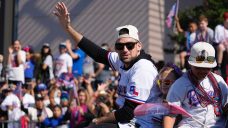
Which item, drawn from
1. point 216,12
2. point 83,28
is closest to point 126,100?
point 216,12

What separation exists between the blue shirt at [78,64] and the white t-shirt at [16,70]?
3.76 feet

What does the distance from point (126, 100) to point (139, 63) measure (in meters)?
0.38

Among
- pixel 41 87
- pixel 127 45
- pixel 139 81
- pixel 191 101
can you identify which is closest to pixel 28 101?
pixel 41 87

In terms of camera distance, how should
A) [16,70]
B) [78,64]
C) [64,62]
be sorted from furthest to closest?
[78,64] → [16,70] → [64,62]

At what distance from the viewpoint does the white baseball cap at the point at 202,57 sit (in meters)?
6.87

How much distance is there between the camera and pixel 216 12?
18.6 metres

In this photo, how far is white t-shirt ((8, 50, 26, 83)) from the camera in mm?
17188

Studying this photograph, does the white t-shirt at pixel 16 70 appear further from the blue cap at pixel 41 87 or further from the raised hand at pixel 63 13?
the raised hand at pixel 63 13

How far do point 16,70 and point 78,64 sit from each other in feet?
4.57

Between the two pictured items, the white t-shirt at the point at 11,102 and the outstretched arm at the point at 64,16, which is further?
the white t-shirt at the point at 11,102

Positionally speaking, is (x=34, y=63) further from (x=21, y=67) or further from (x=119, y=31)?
(x=119, y=31)

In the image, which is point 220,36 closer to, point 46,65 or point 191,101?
point 46,65

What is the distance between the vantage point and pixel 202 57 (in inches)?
272

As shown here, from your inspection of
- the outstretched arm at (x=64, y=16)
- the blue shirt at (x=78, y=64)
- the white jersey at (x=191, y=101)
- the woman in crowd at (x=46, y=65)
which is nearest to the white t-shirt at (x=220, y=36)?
the blue shirt at (x=78, y=64)
